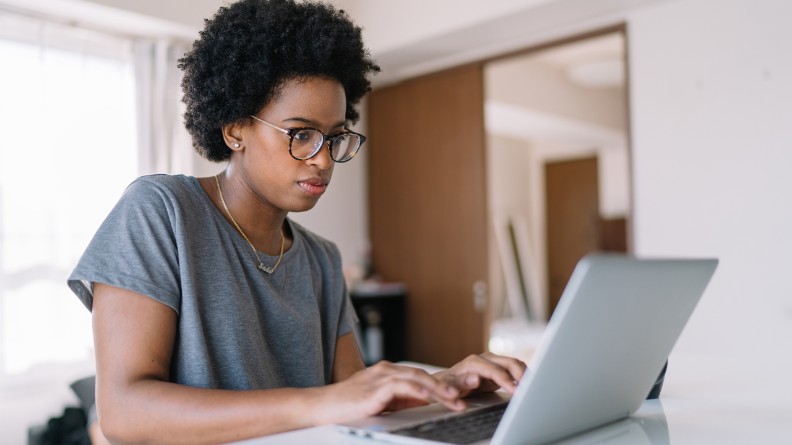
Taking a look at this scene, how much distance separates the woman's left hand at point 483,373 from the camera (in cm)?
96

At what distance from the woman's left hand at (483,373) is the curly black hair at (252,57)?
0.63 m

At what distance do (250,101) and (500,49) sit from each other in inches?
108

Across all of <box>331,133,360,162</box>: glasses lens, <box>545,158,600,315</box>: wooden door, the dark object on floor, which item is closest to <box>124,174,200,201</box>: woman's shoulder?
<box>331,133,360,162</box>: glasses lens

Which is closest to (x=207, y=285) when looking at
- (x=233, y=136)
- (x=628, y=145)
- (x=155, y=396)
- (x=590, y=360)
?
(x=155, y=396)

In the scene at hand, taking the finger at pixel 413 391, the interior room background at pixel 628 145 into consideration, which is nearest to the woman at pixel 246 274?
the finger at pixel 413 391

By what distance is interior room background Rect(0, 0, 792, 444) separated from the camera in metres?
2.85

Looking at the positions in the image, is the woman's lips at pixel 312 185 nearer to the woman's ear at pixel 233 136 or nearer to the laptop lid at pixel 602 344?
the woman's ear at pixel 233 136

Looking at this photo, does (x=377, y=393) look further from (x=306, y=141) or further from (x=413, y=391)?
(x=306, y=141)

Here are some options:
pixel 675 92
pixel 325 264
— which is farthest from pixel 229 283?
pixel 675 92

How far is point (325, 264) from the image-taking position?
4.85ft

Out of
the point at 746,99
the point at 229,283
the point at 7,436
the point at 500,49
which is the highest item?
the point at 500,49

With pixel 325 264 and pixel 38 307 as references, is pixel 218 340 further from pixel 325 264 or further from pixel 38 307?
pixel 38 307

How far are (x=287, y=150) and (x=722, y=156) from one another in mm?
2327

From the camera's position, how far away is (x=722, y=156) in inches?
116
